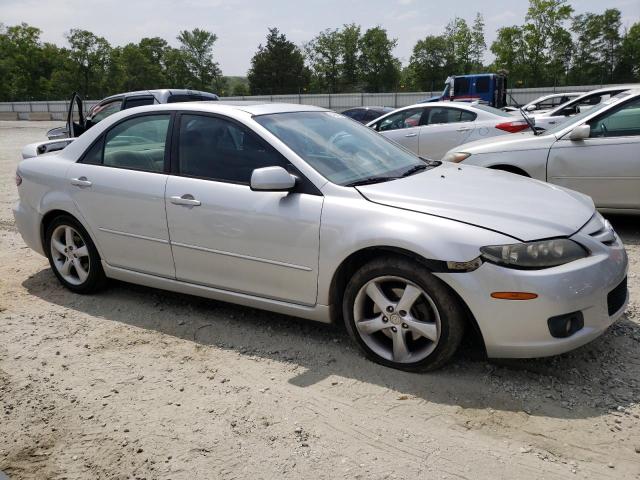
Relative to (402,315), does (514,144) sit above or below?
above

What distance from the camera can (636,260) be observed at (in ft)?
17.6

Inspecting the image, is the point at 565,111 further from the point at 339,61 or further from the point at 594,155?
the point at 339,61

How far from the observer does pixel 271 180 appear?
351cm

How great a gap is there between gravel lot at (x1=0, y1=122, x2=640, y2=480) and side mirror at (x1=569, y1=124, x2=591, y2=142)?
2.52 m

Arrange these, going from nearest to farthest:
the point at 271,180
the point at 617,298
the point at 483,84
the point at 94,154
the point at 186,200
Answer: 1. the point at 617,298
2. the point at 271,180
3. the point at 186,200
4. the point at 94,154
5. the point at 483,84

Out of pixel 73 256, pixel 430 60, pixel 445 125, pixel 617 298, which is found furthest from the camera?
pixel 430 60

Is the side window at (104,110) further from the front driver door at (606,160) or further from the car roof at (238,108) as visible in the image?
the front driver door at (606,160)

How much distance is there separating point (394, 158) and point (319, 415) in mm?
2048

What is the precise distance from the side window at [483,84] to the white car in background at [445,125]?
14925 millimetres

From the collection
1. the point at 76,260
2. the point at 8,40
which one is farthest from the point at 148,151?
the point at 8,40

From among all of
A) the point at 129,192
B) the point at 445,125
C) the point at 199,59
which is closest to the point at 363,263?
the point at 129,192

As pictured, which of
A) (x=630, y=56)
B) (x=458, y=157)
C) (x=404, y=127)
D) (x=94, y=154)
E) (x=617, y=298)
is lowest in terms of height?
(x=617, y=298)

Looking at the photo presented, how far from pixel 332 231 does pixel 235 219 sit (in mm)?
721

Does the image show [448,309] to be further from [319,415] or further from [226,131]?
[226,131]
